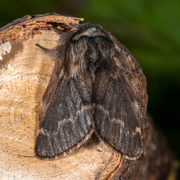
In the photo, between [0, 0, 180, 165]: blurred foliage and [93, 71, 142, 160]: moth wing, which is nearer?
[93, 71, 142, 160]: moth wing

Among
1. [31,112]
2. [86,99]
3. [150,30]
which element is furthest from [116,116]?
[150,30]

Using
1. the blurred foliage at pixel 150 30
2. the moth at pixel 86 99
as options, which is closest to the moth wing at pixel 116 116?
the moth at pixel 86 99

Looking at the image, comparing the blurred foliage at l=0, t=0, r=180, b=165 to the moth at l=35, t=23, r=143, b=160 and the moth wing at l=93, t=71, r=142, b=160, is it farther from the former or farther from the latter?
the moth wing at l=93, t=71, r=142, b=160

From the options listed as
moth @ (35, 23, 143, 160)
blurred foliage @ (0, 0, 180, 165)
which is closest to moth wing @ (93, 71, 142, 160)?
moth @ (35, 23, 143, 160)

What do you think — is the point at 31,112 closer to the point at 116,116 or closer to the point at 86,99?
the point at 86,99

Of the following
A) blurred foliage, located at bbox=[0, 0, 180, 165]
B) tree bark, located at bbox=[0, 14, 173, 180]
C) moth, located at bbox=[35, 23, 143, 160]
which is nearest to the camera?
tree bark, located at bbox=[0, 14, 173, 180]

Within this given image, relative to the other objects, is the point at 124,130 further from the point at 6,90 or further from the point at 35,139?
the point at 6,90
